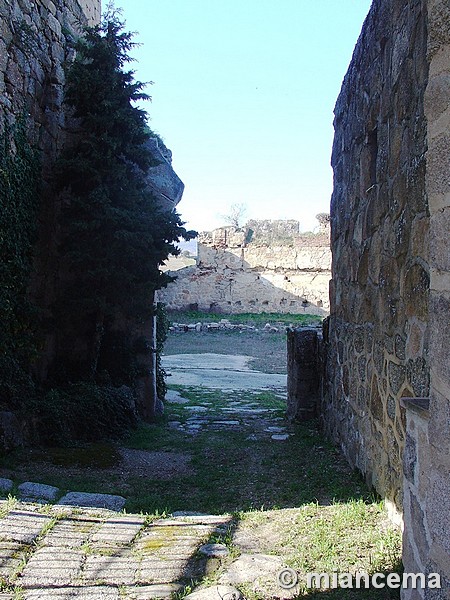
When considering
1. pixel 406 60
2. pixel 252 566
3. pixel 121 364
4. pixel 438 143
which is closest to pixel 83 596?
pixel 252 566

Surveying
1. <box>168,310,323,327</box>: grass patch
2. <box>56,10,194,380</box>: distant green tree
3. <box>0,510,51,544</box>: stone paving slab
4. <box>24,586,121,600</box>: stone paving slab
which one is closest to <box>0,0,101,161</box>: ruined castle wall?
<box>56,10,194,380</box>: distant green tree

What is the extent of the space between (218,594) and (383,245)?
7.48 ft

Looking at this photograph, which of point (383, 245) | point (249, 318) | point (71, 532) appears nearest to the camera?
point (71, 532)

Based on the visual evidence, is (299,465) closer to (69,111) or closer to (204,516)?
(204,516)

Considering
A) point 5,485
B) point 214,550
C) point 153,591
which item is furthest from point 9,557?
point 5,485

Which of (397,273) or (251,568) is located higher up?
(397,273)

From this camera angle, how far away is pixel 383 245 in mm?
3531

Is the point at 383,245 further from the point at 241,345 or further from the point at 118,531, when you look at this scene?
the point at 241,345

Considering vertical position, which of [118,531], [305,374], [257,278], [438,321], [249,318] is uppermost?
[257,278]

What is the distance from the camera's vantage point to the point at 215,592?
2.18 meters

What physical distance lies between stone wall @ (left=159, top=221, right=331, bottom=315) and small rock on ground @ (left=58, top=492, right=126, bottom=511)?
1987 cm

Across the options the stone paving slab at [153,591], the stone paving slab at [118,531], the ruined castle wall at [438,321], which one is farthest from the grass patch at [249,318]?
the ruined castle wall at [438,321]

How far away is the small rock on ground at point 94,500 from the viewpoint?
3473mm

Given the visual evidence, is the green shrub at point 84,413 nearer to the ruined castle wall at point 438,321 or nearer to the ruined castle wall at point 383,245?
the ruined castle wall at point 383,245
